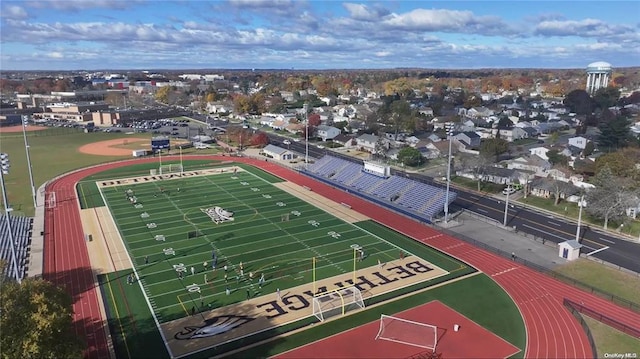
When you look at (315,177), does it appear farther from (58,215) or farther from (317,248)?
(58,215)

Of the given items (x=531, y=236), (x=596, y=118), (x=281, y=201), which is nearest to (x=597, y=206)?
(x=531, y=236)

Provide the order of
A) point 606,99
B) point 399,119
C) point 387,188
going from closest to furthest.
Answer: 1. point 387,188
2. point 399,119
3. point 606,99

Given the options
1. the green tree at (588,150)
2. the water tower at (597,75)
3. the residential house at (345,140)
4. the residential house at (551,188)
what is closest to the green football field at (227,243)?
the residential house at (551,188)

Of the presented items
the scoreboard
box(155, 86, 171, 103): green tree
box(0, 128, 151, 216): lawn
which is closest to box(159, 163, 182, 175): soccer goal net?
the scoreboard

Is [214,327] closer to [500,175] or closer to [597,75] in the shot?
[500,175]

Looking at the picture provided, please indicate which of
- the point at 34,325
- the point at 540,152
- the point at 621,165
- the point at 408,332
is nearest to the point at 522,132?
the point at 540,152

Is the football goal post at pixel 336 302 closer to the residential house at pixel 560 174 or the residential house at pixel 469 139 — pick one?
the residential house at pixel 560 174
